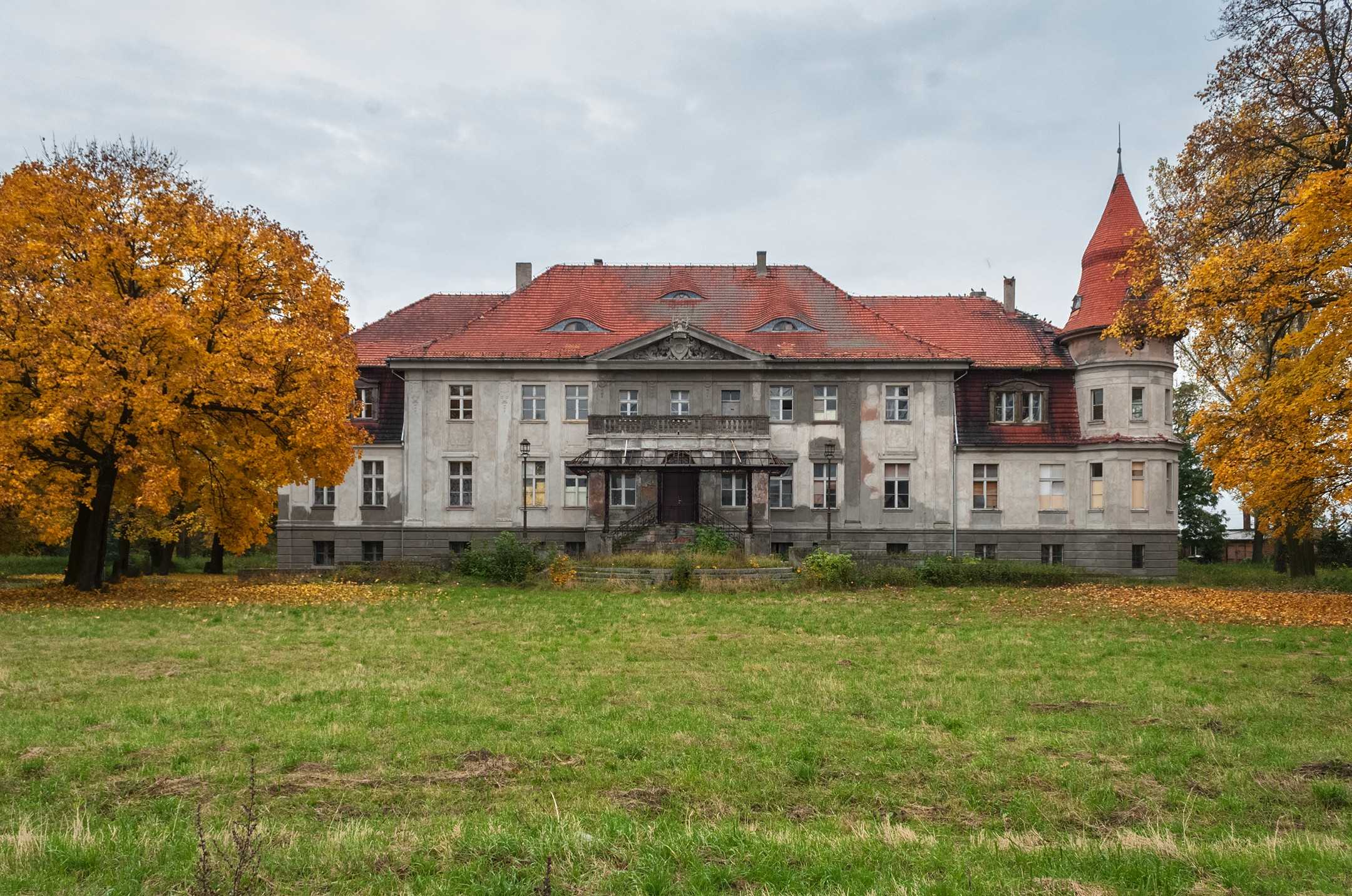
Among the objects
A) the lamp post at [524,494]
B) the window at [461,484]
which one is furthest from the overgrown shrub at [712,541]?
the window at [461,484]

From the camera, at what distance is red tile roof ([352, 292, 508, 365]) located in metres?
37.7

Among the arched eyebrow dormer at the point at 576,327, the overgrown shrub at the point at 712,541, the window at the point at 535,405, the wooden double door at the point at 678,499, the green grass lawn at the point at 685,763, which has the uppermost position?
the arched eyebrow dormer at the point at 576,327

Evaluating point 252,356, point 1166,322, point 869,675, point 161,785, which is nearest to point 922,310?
point 1166,322

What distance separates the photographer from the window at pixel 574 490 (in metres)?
36.5

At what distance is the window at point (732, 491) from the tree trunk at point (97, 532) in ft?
65.9

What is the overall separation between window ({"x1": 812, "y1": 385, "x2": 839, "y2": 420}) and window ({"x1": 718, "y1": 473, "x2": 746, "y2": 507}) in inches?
151

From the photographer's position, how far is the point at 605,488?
33875 mm

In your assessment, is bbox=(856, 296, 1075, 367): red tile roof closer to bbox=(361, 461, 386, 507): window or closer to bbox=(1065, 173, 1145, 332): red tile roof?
bbox=(1065, 173, 1145, 332): red tile roof

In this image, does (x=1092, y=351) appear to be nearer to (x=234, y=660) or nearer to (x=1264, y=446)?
(x=1264, y=446)

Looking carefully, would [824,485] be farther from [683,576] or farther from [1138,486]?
[683,576]

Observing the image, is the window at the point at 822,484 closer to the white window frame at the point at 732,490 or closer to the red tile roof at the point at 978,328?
the white window frame at the point at 732,490

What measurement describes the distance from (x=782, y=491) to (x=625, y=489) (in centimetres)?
591

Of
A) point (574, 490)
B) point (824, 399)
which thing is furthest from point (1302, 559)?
point (574, 490)

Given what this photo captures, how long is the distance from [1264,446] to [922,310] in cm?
2196
